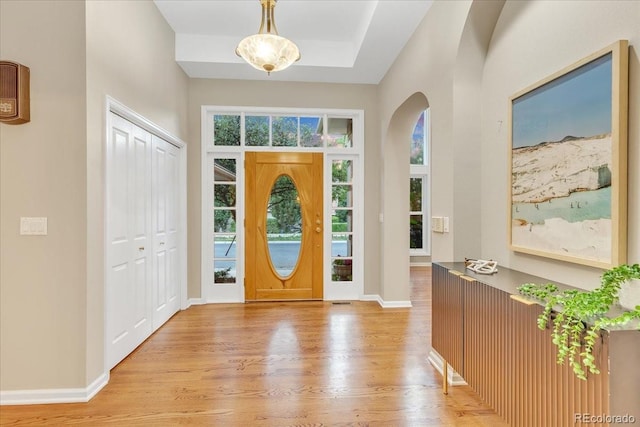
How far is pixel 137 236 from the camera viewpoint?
9.78 ft

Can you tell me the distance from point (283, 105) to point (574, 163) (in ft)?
11.8

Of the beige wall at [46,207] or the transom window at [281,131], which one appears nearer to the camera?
the beige wall at [46,207]

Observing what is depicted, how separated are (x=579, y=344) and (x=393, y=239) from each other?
3210mm

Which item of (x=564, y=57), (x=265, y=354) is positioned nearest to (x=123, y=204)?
(x=265, y=354)

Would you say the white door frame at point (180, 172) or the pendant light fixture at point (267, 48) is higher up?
the pendant light fixture at point (267, 48)

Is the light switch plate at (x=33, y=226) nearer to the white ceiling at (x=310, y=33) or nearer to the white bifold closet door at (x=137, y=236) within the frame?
the white bifold closet door at (x=137, y=236)

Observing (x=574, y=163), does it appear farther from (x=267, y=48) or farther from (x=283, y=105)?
(x=283, y=105)

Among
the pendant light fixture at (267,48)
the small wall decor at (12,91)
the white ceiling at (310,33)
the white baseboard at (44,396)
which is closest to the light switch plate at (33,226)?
the small wall decor at (12,91)

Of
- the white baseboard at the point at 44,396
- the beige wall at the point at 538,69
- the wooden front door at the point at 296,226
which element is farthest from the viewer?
the wooden front door at the point at 296,226

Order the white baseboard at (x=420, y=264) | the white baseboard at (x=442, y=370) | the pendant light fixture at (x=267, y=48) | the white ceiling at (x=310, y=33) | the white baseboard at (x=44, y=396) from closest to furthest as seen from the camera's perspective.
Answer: the white baseboard at (x=44, y=396) < the white baseboard at (x=442, y=370) < the pendant light fixture at (x=267, y=48) < the white ceiling at (x=310, y=33) < the white baseboard at (x=420, y=264)

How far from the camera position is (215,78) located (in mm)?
4422

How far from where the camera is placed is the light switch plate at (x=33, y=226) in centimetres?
218

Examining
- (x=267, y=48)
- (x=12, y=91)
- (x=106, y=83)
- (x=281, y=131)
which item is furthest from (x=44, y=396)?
(x=281, y=131)

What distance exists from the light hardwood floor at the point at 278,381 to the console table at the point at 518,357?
1.14ft
